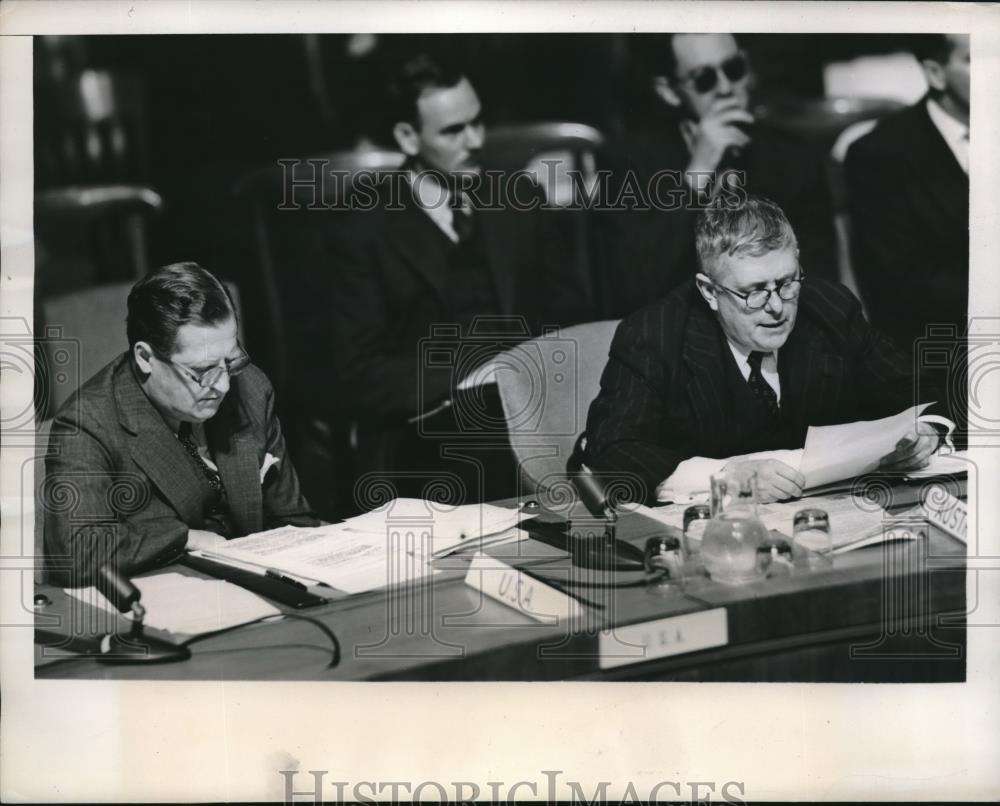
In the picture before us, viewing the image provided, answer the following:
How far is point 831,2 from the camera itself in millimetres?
2533

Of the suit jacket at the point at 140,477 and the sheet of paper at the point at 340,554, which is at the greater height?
the suit jacket at the point at 140,477

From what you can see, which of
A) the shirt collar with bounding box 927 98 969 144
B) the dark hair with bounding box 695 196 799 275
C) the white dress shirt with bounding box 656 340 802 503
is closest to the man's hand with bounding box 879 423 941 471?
the white dress shirt with bounding box 656 340 802 503

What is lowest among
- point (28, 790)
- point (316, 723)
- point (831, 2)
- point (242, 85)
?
point (28, 790)

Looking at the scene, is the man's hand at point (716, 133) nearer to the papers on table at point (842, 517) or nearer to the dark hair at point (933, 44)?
the dark hair at point (933, 44)

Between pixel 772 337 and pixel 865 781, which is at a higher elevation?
pixel 772 337

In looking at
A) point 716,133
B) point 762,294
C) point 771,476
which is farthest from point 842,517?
point 716,133

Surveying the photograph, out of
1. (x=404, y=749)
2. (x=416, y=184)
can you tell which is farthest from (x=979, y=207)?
(x=404, y=749)

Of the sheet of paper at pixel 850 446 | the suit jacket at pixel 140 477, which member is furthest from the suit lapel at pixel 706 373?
the suit jacket at pixel 140 477

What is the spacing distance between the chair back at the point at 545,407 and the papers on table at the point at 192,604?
68 centimetres

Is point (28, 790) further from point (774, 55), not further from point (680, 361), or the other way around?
point (774, 55)

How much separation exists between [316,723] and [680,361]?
3.86 ft

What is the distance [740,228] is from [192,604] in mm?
1465

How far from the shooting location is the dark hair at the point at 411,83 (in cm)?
252

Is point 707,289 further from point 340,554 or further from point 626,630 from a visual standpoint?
point 340,554
